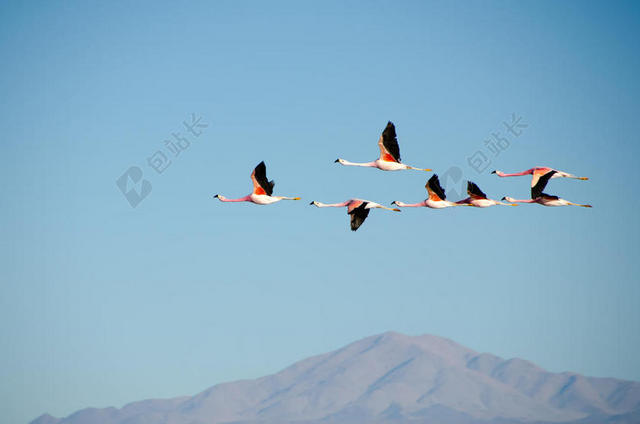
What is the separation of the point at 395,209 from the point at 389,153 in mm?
4039

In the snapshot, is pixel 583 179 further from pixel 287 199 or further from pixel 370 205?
pixel 287 199

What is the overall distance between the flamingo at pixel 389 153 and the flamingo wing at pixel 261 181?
777 centimetres

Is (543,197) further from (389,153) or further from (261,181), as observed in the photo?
(261,181)

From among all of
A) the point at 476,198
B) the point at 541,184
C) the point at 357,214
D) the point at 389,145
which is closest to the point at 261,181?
the point at 357,214

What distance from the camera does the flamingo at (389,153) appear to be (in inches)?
2746

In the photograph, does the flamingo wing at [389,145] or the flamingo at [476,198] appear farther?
the flamingo at [476,198]

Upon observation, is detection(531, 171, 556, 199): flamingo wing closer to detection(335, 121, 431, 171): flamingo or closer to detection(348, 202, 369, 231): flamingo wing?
detection(335, 121, 431, 171): flamingo

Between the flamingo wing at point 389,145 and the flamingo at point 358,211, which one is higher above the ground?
the flamingo wing at point 389,145

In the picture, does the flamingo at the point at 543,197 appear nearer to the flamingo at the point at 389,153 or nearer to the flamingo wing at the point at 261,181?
the flamingo at the point at 389,153

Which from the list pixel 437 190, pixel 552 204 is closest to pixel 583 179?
pixel 552 204

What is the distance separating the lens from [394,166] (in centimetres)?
7138

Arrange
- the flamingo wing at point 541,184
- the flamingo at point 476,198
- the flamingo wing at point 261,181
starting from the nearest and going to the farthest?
the flamingo wing at point 541,184
the flamingo wing at point 261,181
the flamingo at point 476,198

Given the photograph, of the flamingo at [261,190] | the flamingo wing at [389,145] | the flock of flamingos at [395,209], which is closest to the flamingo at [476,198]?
the flock of flamingos at [395,209]

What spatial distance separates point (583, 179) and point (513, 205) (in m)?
5.68
